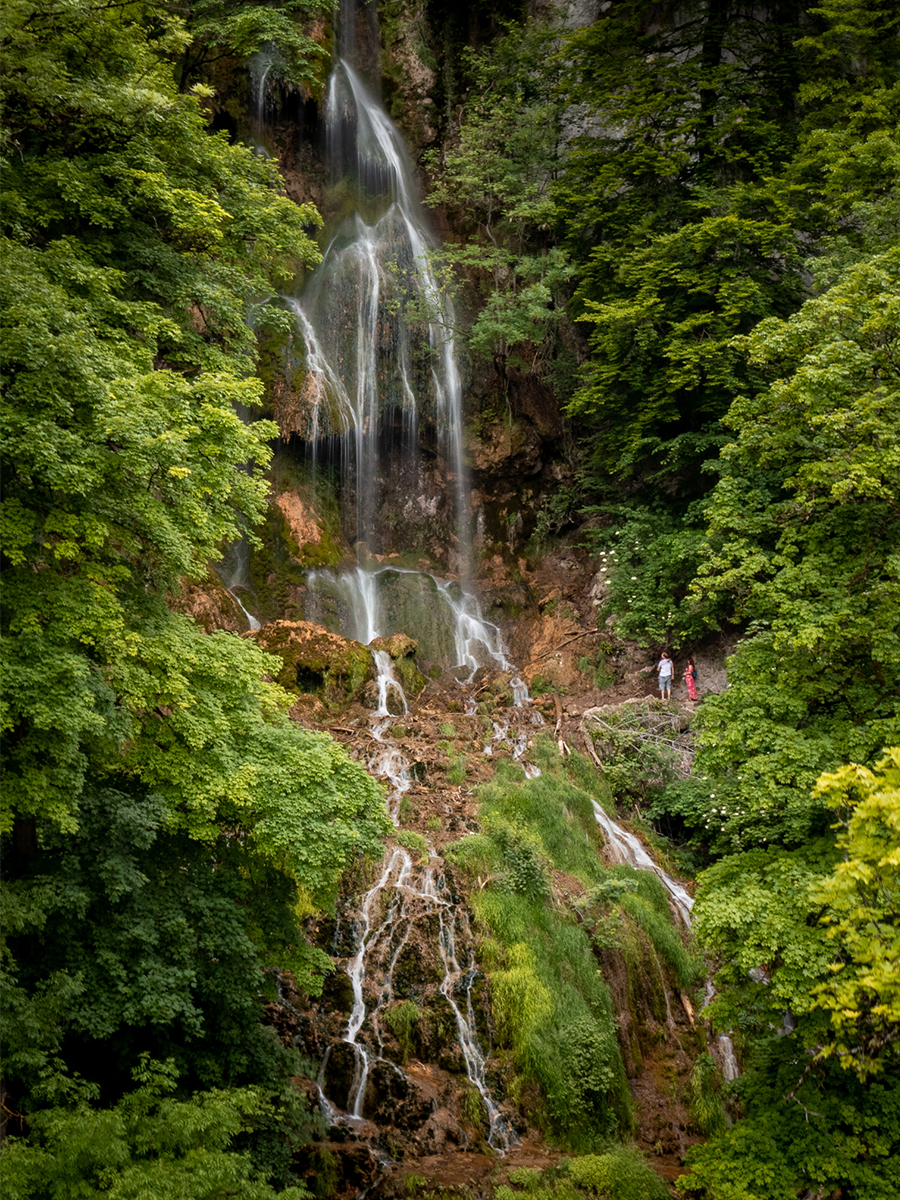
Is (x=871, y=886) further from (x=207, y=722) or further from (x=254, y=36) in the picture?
(x=254, y=36)

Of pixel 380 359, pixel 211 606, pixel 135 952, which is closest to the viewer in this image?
pixel 135 952

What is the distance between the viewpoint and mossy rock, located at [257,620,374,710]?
51.8 feet

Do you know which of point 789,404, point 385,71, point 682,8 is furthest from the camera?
point 385,71

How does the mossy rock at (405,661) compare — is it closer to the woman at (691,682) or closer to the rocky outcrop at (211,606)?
the rocky outcrop at (211,606)

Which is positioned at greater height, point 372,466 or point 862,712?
point 372,466

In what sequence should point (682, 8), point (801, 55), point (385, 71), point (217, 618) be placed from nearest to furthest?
point (217, 618) < point (801, 55) < point (682, 8) < point (385, 71)

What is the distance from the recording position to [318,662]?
16.0 metres

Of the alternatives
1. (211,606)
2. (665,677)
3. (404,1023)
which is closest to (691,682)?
(665,677)

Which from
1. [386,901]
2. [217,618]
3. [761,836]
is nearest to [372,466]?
[217,618]

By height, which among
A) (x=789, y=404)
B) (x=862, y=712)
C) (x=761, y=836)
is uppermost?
(x=789, y=404)

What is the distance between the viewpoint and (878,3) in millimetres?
17016

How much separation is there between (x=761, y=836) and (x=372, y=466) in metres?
16.1

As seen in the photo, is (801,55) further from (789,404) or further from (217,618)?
(217,618)

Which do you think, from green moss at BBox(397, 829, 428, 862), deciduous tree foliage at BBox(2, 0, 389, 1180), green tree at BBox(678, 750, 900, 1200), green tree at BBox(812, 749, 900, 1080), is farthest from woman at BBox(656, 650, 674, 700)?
green tree at BBox(812, 749, 900, 1080)
